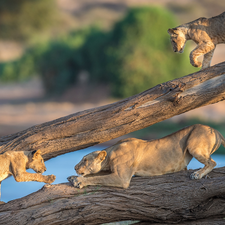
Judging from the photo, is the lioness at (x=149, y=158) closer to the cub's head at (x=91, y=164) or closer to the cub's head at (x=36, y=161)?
the cub's head at (x=91, y=164)

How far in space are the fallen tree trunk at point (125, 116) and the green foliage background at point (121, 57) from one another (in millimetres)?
10812

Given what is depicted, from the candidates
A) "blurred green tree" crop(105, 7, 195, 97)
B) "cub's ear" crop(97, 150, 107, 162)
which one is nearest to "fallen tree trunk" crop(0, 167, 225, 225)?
"cub's ear" crop(97, 150, 107, 162)

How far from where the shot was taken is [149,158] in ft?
13.5

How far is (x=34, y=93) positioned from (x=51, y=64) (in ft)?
19.9

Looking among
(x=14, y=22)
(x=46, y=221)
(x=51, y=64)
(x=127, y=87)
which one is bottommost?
(x=46, y=221)

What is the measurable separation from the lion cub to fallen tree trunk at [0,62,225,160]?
34 centimetres

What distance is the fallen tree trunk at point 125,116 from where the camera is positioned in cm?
426

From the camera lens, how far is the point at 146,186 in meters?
4.06

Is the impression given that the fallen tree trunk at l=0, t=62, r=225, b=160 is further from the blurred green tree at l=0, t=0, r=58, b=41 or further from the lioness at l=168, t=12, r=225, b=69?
the blurred green tree at l=0, t=0, r=58, b=41

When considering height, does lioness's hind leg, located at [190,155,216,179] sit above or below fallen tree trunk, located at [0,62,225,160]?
below

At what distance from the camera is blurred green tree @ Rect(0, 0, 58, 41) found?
1159 inches

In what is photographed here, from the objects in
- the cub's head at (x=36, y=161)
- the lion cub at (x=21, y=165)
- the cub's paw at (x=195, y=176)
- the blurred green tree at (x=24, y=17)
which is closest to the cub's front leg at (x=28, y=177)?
the lion cub at (x=21, y=165)

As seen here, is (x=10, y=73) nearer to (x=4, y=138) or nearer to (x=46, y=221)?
(x=4, y=138)

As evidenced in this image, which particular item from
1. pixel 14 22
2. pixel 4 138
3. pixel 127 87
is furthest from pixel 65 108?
pixel 14 22
